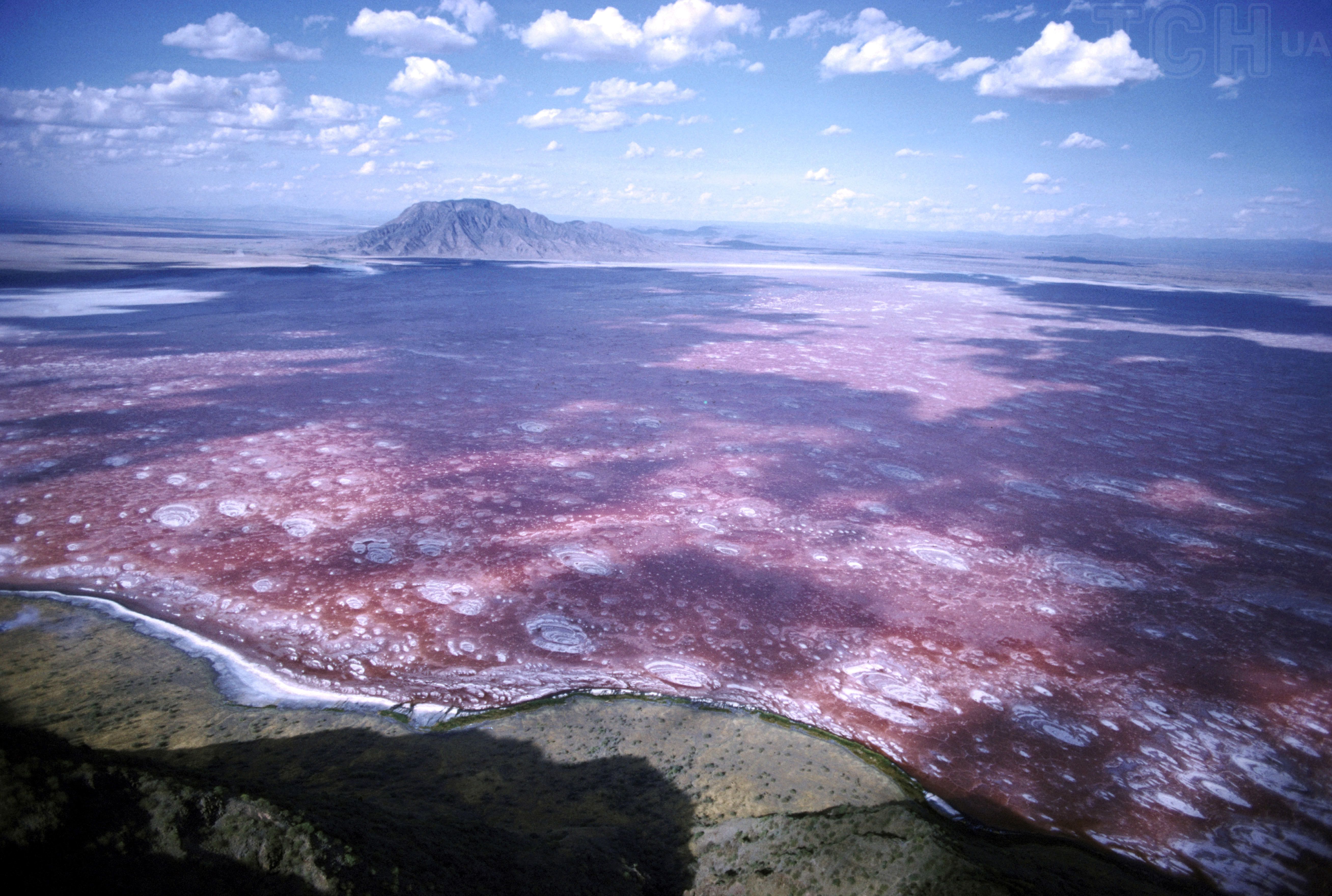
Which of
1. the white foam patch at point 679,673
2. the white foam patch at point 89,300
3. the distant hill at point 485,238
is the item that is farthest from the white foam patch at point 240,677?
the distant hill at point 485,238

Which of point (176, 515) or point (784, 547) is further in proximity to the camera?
point (176, 515)

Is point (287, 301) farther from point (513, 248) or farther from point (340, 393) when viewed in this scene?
point (513, 248)

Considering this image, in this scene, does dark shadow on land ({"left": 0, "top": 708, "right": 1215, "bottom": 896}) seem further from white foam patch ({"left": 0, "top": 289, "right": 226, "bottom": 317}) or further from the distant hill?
the distant hill

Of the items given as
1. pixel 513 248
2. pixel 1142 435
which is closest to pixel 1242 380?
pixel 1142 435

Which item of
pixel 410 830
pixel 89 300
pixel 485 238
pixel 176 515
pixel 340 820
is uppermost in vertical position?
pixel 485 238

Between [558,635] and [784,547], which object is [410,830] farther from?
[784,547]

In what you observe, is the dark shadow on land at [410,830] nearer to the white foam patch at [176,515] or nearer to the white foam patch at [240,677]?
the white foam patch at [240,677]

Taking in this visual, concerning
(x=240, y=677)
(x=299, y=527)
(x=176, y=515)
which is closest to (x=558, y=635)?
(x=240, y=677)
